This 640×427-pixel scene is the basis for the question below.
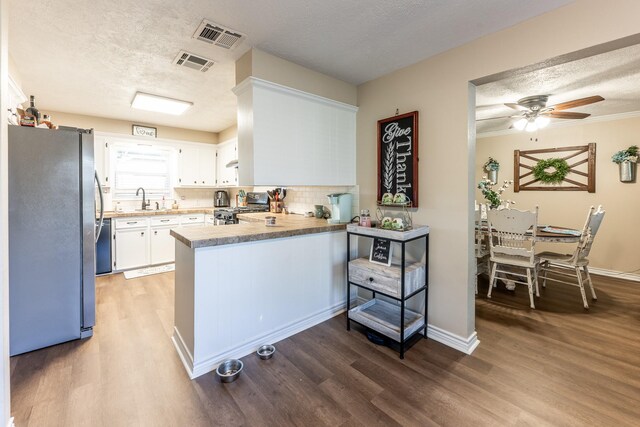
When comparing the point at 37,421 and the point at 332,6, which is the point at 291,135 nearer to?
the point at 332,6

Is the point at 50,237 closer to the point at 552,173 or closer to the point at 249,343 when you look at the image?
the point at 249,343

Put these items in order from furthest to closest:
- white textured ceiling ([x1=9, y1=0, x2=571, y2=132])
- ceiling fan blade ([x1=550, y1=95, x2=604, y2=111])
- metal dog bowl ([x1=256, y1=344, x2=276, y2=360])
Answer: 1. ceiling fan blade ([x1=550, y1=95, x2=604, y2=111])
2. metal dog bowl ([x1=256, y1=344, x2=276, y2=360])
3. white textured ceiling ([x1=9, y1=0, x2=571, y2=132])

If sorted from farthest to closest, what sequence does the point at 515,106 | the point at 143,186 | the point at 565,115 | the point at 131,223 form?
→ the point at 143,186
the point at 131,223
the point at 565,115
the point at 515,106

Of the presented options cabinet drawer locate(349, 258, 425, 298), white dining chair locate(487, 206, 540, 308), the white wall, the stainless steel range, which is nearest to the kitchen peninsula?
cabinet drawer locate(349, 258, 425, 298)

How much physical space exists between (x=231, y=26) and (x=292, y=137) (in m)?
0.96

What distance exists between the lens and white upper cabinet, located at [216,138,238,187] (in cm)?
502

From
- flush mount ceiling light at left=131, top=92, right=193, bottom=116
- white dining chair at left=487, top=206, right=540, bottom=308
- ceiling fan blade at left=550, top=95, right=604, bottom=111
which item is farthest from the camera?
flush mount ceiling light at left=131, top=92, right=193, bottom=116

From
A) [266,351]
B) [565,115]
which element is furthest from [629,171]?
[266,351]

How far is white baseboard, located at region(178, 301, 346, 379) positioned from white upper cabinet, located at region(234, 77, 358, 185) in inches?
51.2

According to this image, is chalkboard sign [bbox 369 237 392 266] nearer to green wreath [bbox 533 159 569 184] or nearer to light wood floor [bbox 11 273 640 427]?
light wood floor [bbox 11 273 640 427]

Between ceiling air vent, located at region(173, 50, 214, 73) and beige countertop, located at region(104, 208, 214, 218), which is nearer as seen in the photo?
ceiling air vent, located at region(173, 50, 214, 73)

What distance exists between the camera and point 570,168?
14.8ft

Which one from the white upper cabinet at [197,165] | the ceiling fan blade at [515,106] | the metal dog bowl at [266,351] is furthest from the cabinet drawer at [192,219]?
the ceiling fan blade at [515,106]

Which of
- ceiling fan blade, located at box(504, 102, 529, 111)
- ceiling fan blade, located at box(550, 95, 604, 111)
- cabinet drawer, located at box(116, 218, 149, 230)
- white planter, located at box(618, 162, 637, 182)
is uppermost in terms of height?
ceiling fan blade, located at box(504, 102, 529, 111)
